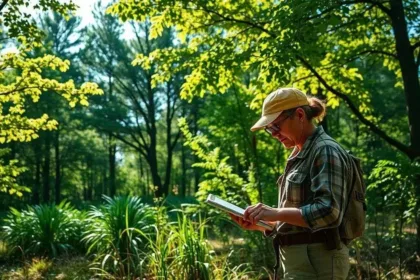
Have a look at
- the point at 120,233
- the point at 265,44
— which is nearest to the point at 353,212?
the point at 265,44

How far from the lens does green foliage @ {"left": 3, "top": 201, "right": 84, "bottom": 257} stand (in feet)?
26.7

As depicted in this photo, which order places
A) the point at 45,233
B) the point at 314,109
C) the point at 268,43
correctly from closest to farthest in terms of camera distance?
the point at 314,109
the point at 268,43
the point at 45,233

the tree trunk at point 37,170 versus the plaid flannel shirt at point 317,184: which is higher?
the tree trunk at point 37,170

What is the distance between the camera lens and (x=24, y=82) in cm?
582

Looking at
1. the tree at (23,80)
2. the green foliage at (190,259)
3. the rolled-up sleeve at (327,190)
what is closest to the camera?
the rolled-up sleeve at (327,190)

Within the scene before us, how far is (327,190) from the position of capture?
1640mm

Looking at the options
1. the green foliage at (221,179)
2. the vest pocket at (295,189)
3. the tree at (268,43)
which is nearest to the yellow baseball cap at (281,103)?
the vest pocket at (295,189)

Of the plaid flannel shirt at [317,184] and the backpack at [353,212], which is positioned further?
the backpack at [353,212]

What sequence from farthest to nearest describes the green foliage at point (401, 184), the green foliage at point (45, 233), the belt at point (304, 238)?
the green foliage at point (45, 233) → the green foliage at point (401, 184) → the belt at point (304, 238)

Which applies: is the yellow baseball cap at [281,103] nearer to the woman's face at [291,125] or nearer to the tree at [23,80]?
the woman's face at [291,125]

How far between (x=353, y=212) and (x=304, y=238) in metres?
0.22

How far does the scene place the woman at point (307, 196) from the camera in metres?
1.65

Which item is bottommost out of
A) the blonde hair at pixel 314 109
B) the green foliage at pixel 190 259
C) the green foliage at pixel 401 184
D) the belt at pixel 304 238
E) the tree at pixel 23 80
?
the green foliage at pixel 190 259

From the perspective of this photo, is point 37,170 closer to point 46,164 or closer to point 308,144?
point 46,164
